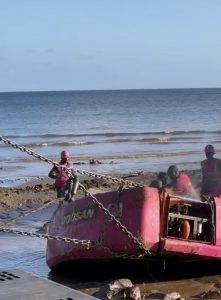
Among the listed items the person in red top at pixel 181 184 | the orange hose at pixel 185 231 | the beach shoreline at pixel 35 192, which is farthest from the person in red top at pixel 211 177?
the orange hose at pixel 185 231

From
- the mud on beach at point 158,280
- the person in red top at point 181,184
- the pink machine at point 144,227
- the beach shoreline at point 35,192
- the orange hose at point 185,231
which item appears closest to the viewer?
the mud on beach at point 158,280

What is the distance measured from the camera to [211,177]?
36.6ft

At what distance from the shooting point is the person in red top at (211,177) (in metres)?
10.5

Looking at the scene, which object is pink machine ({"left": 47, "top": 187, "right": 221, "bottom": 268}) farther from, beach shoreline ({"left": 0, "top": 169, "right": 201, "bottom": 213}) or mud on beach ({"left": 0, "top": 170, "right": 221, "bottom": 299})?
beach shoreline ({"left": 0, "top": 169, "right": 201, "bottom": 213})

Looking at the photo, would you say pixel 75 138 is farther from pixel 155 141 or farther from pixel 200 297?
pixel 200 297

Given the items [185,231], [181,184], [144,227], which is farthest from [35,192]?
[144,227]

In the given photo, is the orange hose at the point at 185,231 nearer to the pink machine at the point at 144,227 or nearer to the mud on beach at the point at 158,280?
the pink machine at the point at 144,227

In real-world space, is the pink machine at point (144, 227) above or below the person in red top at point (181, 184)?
below

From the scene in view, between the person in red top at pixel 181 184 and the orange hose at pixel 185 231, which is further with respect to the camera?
the person in red top at pixel 181 184

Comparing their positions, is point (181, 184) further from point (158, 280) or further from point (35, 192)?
point (35, 192)

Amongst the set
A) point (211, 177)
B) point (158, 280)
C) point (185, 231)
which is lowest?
point (158, 280)

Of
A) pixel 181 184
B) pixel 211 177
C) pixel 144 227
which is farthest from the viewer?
pixel 211 177

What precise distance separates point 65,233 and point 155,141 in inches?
944

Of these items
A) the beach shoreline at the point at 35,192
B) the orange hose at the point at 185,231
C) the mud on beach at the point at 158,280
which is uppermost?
the beach shoreline at the point at 35,192
